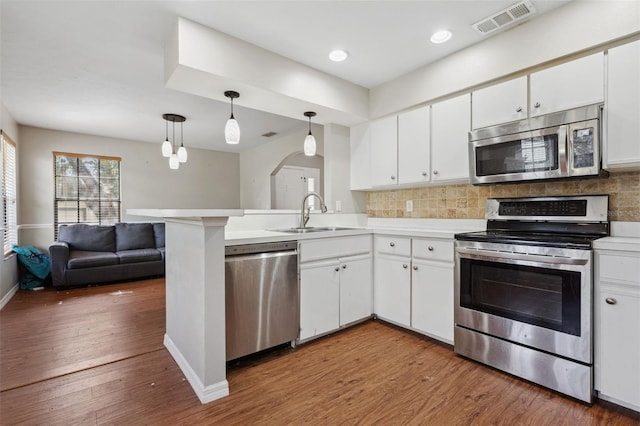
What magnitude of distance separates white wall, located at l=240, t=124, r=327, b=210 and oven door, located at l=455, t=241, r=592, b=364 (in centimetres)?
335

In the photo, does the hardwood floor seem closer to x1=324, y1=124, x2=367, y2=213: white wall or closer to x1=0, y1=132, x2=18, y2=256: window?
x1=324, y1=124, x2=367, y2=213: white wall

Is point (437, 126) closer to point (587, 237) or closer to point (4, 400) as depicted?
point (587, 237)

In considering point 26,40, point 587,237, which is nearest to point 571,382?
point 587,237

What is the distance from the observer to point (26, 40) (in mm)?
2416

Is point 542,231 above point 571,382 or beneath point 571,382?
above

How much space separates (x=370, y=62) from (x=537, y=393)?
2713mm

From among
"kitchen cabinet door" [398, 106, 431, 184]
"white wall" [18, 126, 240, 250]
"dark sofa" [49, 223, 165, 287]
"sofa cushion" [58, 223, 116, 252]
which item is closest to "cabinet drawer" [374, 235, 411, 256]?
"kitchen cabinet door" [398, 106, 431, 184]

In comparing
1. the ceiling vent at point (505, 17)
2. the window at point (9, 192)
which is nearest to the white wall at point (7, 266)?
the window at point (9, 192)

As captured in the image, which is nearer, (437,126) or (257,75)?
(257,75)

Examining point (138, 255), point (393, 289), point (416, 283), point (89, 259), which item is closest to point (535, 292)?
point (416, 283)

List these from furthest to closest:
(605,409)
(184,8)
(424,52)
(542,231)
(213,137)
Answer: (213,137) → (424,52) → (542,231) → (184,8) → (605,409)

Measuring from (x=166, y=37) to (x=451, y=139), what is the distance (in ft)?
7.92

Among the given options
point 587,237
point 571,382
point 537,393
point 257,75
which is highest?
point 257,75

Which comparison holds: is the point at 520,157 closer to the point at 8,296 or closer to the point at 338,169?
the point at 338,169
